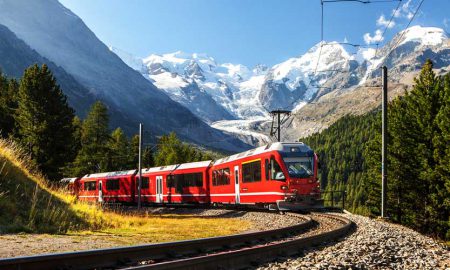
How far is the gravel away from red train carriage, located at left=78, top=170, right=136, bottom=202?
3525cm

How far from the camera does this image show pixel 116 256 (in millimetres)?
8453

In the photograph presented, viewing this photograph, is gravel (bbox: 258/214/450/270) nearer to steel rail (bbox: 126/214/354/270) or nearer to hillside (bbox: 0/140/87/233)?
steel rail (bbox: 126/214/354/270)

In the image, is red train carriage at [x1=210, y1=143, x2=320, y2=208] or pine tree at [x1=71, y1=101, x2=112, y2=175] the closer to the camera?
red train carriage at [x1=210, y1=143, x2=320, y2=208]

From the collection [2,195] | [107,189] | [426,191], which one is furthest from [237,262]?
[107,189]

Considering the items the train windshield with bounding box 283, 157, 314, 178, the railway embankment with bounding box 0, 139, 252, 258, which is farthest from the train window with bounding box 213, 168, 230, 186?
the railway embankment with bounding box 0, 139, 252, 258

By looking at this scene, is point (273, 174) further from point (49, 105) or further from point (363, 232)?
point (49, 105)

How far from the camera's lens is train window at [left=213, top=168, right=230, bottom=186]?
102 feet

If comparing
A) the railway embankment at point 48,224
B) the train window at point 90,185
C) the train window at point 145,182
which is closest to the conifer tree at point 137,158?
the train window at point 90,185

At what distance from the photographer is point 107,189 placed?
51.4 meters

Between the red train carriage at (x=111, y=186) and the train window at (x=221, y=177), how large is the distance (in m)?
15.0

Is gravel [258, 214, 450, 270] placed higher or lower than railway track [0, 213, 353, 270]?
lower

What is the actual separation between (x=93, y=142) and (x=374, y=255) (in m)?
66.7

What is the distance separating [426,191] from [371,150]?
24.4 feet

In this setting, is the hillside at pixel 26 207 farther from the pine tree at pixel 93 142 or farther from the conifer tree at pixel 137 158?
the conifer tree at pixel 137 158
